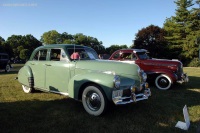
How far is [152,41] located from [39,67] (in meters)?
47.4

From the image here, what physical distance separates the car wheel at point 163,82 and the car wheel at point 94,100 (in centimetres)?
548

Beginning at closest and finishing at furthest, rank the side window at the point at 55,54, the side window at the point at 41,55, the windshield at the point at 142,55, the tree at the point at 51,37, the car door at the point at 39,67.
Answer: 1. the side window at the point at 55,54
2. the car door at the point at 39,67
3. the side window at the point at 41,55
4. the windshield at the point at 142,55
5. the tree at the point at 51,37

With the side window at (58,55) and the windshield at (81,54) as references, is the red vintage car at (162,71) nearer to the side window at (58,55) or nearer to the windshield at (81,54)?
the windshield at (81,54)

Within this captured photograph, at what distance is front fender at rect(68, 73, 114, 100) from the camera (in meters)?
5.22

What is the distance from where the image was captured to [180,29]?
50.1 m

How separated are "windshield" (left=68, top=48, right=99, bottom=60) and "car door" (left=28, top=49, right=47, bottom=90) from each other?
1.12 metres

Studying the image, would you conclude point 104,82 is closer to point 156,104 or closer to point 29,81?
point 156,104

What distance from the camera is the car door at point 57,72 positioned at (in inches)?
257

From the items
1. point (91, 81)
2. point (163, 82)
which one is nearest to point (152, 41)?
point (163, 82)

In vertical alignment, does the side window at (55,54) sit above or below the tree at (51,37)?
below

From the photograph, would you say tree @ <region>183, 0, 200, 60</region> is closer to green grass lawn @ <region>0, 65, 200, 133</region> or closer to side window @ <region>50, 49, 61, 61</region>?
green grass lawn @ <region>0, 65, 200, 133</region>

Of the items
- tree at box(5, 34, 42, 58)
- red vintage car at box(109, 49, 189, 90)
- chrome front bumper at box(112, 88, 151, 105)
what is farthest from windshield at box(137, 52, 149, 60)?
tree at box(5, 34, 42, 58)

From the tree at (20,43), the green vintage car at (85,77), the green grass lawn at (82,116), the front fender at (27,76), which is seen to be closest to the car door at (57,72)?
the green vintage car at (85,77)

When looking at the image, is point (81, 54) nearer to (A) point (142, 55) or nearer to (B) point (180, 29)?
(A) point (142, 55)
